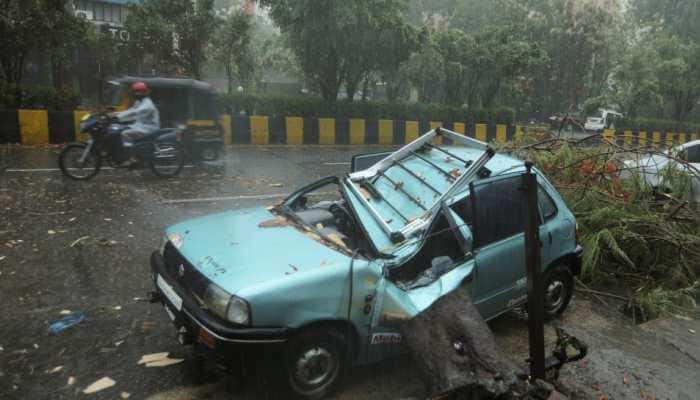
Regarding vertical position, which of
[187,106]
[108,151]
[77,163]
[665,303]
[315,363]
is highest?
[187,106]

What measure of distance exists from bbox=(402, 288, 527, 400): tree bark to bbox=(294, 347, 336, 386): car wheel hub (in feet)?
1.70

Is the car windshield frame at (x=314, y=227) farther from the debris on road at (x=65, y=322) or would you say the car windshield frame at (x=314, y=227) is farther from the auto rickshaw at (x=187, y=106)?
the auto rickshaw at (x=187, y=106)

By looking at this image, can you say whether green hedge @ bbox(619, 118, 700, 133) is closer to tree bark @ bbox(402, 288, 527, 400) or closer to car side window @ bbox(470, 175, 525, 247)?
car side window @ bbox(470, 175, 525, 247)

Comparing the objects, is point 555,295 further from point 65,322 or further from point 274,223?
point 65,322

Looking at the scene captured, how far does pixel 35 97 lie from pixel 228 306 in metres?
12.3

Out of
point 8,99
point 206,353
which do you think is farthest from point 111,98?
point 206,353

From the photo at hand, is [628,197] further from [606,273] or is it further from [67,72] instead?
[67,72]

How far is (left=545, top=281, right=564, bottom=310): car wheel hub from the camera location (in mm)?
5011

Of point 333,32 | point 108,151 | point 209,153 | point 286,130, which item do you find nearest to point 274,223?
point 108,151

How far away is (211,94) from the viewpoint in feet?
37.9

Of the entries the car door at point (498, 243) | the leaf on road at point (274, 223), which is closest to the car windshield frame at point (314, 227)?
the leaf on road at point (274, 223)

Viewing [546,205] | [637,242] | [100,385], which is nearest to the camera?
[100,385]

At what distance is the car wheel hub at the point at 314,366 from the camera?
334 cm

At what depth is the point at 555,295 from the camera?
5.10 metres
